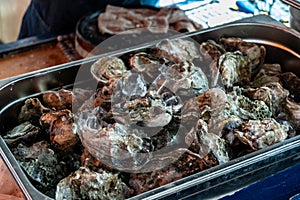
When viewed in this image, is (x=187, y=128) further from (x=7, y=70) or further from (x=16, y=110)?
(x=7, y=70)

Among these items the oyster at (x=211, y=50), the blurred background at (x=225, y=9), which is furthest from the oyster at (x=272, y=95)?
the blurred background at (x=225, y=9)

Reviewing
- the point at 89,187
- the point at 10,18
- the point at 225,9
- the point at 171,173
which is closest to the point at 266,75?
the point at 171,173

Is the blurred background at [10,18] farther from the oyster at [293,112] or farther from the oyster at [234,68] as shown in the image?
the oyster at [293,112]

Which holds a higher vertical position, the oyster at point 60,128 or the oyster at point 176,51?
the oyster at point 176,51

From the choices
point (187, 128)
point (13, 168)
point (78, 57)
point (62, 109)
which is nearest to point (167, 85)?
point (187, 128)

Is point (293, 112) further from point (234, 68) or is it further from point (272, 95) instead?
point (234, 68)
